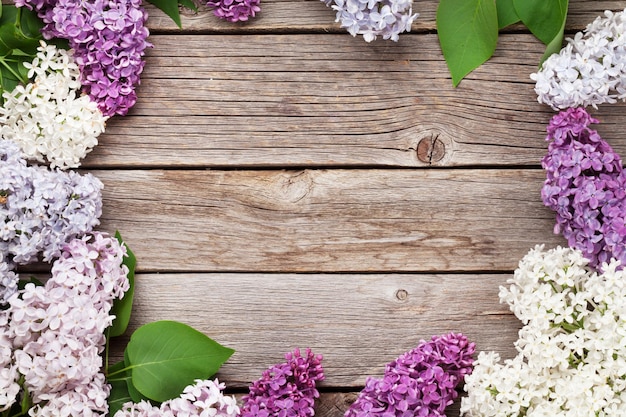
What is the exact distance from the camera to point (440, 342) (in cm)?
125

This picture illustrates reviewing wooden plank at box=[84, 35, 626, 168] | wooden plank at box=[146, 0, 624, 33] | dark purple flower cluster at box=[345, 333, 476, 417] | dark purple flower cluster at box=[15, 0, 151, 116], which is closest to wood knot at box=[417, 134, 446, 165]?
wooden plank at box=[84, 35, 626, 168]

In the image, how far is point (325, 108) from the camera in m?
1.33

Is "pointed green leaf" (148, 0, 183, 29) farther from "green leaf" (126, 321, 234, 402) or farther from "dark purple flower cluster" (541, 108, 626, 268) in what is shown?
"dark purple flower cluster" (541, 108, 626, 268)

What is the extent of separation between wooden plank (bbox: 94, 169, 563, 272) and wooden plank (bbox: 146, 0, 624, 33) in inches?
10.7

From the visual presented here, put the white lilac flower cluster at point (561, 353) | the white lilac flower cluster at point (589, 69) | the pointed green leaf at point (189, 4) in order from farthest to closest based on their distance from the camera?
the pointed green leaf at point (189, 4) < the white lilac flower cluster at point (589, 69) < the white lilac flower cluster at point (561, 353)

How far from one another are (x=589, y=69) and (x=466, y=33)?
23cm

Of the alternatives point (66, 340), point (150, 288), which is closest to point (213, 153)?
point (150, 288)

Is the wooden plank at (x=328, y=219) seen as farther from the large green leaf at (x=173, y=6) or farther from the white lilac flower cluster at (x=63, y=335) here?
the large green leaf at (x=173, y=6)

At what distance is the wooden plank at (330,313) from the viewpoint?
1.30 m

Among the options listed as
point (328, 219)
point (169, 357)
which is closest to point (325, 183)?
point (328, 219)

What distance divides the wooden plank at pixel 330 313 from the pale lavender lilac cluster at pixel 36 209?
0.18m

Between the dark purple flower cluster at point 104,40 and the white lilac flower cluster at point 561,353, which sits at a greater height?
the dark purple flower cluster at point 104,40

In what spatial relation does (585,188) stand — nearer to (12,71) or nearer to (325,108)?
(325,108)

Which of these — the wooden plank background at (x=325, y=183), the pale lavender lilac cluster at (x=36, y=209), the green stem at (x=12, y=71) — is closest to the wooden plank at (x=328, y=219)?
the wooden plank background at (x=325, y=183)
